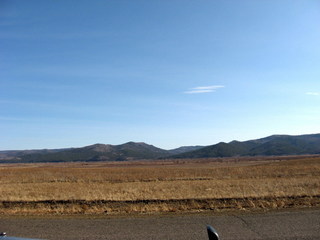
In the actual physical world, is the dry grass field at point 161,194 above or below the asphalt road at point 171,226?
below

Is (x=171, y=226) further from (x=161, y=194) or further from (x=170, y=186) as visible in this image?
(x=170, y=186)

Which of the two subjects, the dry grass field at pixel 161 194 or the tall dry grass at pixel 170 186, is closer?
the dry grass field at pixel 161 194

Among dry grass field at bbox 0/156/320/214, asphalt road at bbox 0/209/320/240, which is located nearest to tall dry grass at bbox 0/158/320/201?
dry grass field at bbox 0/156/320/214

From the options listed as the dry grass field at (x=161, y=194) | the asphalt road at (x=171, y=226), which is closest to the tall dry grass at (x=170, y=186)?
the dry grass field at (x=161, y=194)

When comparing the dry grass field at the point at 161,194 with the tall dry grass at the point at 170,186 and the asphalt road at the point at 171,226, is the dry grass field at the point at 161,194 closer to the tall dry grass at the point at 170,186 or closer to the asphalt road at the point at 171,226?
the tall dry grass at the point at 170,186

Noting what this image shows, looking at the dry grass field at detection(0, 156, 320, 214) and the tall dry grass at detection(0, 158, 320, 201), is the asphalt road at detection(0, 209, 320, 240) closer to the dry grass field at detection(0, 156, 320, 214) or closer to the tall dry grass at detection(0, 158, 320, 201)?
the dry grass field at detection(0, 156, 320, 214)

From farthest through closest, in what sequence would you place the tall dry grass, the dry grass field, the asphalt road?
the tall dry grass, the dry grass field, the asphalt road

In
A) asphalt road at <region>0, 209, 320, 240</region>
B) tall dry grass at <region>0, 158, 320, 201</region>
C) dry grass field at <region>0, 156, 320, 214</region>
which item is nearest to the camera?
asphalt road at <region>0, 209, 320, 240</region>

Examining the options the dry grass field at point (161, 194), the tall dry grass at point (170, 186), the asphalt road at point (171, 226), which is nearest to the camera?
the asphalt road at point (171, 226)

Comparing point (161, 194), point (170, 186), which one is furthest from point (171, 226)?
point (170, 186)

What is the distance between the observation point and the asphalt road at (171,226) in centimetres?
742

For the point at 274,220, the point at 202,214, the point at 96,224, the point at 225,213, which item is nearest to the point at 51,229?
the point at 96,224

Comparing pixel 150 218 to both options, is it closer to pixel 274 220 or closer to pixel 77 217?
pixel 77 217

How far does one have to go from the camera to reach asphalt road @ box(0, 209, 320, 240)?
24.3 feet
